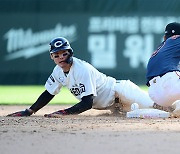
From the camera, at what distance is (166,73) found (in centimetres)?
677

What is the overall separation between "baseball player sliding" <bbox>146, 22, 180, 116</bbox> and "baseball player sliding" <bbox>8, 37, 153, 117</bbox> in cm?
24

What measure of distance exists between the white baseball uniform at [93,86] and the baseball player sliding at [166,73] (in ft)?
0.81

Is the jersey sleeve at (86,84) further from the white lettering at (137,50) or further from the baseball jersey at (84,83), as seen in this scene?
the white lettering at (137,50)

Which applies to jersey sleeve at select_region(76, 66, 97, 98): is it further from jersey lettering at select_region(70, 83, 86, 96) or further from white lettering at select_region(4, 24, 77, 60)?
white lettering at select_region(4, 24, 77, 60)

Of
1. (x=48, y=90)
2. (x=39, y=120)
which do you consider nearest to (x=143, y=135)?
(x=39, y=120)

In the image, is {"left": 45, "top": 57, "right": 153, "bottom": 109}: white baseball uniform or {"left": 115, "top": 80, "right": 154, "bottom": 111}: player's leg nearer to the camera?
{"left": 45, "top": 57, "right": 153, "bottom": 109}: white baseball uniform

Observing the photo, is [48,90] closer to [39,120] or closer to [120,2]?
[39,120]

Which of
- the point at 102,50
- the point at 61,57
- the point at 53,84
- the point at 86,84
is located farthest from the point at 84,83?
the point at 102,50

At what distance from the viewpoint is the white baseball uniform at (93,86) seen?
257 inches

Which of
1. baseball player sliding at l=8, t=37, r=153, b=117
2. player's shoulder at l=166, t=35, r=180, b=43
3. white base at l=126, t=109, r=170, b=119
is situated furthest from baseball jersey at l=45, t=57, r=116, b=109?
player's shoulder at l=166, t=35, r=180, b=43

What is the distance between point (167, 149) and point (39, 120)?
228 cm

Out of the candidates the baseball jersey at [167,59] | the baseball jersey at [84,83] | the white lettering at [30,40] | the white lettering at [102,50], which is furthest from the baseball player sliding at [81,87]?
the white lettering at [30,40]

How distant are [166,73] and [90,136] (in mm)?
2401

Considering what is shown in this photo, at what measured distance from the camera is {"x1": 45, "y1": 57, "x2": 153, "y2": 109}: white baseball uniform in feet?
21.4
